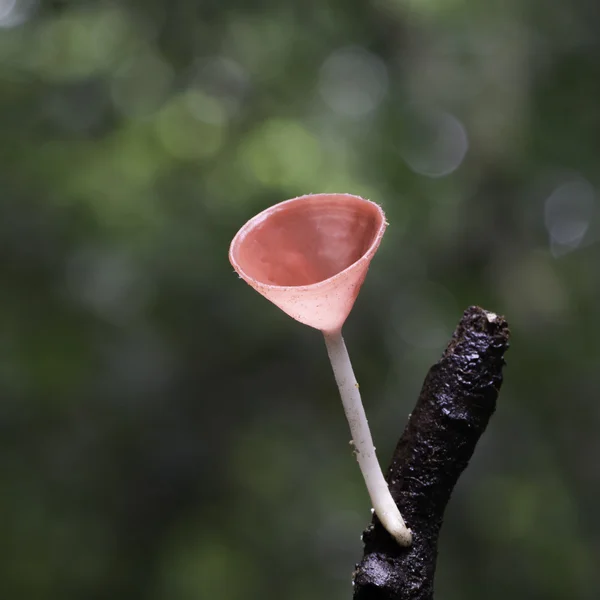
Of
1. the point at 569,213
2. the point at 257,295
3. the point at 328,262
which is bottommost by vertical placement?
the point at 569,213

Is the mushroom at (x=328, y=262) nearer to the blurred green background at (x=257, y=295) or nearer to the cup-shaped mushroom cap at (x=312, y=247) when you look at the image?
the cup-shaped mushroom cap at (x=312, y=247)

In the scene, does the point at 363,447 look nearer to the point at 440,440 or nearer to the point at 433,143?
the point at 440,440

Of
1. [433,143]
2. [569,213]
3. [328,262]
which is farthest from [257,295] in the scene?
[569,213]

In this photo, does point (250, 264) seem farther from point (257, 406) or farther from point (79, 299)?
point (257, 406)

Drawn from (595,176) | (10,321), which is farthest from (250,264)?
(595,176)

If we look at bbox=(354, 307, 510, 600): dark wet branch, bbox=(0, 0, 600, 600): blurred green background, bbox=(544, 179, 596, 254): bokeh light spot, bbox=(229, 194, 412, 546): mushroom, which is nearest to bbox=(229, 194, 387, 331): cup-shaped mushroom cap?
bbox=(229, 194, 412, 546): mushroom

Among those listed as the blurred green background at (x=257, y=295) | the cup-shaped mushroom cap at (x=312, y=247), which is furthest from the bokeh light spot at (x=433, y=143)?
the cup-shaped mushroom cap at (x=312, y=247)

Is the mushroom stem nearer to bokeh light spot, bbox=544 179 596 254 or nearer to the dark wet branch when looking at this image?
the dark wet branch
